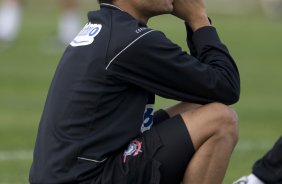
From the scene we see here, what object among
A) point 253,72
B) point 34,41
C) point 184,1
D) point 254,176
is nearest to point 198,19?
point 184,1

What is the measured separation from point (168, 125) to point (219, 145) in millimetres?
295

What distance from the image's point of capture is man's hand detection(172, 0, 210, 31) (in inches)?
227

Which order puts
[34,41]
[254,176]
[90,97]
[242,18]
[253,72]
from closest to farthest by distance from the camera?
[90,97]
[254,176]
[253,72]
[34,41]
[242,18]

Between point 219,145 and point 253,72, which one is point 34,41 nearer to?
point 253,72

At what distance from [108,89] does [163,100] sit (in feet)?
22.6

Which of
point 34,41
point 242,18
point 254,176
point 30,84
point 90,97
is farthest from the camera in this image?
point 242,18

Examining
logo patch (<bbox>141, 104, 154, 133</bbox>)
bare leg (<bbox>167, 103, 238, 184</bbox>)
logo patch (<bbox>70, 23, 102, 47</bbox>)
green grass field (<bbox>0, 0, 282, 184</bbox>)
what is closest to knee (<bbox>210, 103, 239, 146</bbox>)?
bare leg (<bbox>167, 103, 238, 184</bbox>)

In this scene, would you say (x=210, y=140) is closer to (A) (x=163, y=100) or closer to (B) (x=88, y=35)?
(B) (x=88, y=35)

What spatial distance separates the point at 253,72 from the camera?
15789mm

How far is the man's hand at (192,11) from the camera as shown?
5.77 m

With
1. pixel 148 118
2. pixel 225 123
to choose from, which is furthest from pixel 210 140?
pixel 148 118

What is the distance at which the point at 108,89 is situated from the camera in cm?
535

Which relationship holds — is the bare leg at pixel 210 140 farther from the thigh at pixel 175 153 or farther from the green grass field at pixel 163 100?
the green grass field at pixel 163 100

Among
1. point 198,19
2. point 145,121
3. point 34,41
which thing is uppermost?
point 198,19
